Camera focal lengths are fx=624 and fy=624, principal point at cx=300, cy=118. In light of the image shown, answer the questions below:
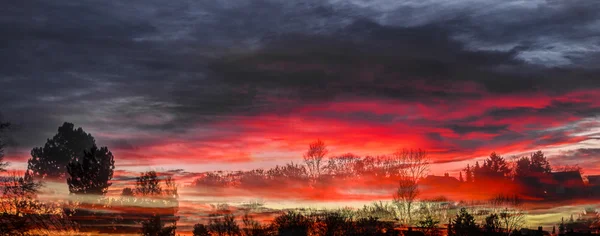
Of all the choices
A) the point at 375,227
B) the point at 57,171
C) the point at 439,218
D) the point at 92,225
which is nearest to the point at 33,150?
the point at 57,171

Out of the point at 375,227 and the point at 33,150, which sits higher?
the point at 33,150

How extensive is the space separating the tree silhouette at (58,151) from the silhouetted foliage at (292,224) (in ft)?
182

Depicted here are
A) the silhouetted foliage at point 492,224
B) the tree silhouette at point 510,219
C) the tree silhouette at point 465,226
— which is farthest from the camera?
the tree silhouette at point 510,219

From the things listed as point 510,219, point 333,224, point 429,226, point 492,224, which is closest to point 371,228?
point 333,224

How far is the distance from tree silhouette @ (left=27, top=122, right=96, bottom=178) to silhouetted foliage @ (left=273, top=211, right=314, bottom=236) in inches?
2180

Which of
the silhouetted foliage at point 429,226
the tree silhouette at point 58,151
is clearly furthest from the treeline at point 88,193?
the silhouetted foliage at point 429,226

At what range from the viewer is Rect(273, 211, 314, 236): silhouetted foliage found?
13762 centimetres

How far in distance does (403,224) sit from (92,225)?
6986 cm

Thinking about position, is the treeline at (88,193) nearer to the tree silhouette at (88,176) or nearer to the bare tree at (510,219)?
the tree silhouette at (88,176)

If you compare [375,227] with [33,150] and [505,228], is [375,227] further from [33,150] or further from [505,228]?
[33,150]

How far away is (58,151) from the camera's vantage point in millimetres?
163625

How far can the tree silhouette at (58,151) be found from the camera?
536 ft

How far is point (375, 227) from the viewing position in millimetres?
155750

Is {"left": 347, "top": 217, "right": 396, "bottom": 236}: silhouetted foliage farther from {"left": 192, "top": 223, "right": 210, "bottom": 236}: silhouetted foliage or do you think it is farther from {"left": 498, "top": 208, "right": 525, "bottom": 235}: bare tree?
{"left": 192, "top": 223, "right": 210, "bottom": 236}: silhouetted foliage
